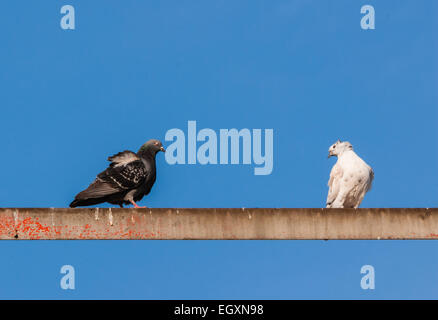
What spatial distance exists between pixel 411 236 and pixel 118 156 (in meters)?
4.96

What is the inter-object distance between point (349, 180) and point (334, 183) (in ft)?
1.08

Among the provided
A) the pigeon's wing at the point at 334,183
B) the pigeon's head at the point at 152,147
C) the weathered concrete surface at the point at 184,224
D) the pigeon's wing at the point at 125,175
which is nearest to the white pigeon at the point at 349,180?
the pigeon's wing at the point at 334,183

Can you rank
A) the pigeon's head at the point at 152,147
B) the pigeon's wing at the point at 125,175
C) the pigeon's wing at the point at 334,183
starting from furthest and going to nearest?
the pigeon's head at the point at 152,147 < the pigeon's wing at the point at 334,183 < the pigeon's wing at the point at 125,175

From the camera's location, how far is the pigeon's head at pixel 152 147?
10.8 meters

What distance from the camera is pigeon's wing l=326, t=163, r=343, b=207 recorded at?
10516 mm

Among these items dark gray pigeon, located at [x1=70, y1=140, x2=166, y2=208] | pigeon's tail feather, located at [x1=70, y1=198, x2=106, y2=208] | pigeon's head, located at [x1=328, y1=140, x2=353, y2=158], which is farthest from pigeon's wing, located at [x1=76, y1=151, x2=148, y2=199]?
pigeon's head, located at [x1=328, y1=140, x2=353, y2=158]

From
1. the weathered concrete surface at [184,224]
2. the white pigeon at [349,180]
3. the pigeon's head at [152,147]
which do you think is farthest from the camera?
the pigeon's head at [152,147]

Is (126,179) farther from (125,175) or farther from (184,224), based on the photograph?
(184,224)

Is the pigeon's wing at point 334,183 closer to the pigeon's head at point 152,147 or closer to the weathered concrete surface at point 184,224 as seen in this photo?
the pigeon's head at point 152,147
